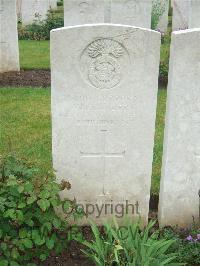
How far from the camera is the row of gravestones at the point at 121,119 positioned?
373 cm

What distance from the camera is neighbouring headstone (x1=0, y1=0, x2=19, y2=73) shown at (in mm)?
8383

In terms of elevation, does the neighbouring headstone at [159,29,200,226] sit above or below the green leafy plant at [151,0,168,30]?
below

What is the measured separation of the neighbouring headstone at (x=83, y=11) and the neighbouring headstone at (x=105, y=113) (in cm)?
599

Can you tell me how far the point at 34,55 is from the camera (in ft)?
35.8

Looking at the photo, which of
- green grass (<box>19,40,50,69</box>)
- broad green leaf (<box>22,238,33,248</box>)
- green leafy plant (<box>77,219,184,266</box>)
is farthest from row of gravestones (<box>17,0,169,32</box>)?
broad green leaf (<box>22,238,33,248</box>)

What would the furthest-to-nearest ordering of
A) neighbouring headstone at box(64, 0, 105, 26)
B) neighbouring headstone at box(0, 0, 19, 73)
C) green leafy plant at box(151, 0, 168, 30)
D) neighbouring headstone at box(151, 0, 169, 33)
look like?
1. neighbouring headstone at box(151, 0, 169, 33)
2. green leafy plant at box(151, 0, 168, 30)
3. neighbouring headstone at box(64, 0, 105, 26)
4. neighbouring headstone at box(0, 0, 19, 73)

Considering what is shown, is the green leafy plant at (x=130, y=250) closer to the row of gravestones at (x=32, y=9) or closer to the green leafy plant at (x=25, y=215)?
the green leafy plant at (x=25, y=215)

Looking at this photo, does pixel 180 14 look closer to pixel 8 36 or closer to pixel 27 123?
pixel 8 36

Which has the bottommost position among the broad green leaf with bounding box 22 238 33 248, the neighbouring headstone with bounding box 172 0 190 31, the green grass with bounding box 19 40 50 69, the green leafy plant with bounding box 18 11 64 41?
the broad green leaf with bounding box 22 238 33 248

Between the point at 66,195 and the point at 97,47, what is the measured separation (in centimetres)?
129

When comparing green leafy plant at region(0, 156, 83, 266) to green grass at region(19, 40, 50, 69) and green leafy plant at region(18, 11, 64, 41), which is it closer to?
green grass at region(19, 40, 50, 69)

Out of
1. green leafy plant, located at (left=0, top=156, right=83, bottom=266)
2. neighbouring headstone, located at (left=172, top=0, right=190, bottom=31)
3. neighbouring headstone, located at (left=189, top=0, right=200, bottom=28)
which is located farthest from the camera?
neighbouring headstone, located at (left=172, top=0, right=190, bottom=31)

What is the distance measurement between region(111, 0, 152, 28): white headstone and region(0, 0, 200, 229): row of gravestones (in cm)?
714

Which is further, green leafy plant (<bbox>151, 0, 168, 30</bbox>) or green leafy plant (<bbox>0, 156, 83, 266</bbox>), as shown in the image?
green leafy plant (<bbox>151, 0, 168, 30</bbox>)
